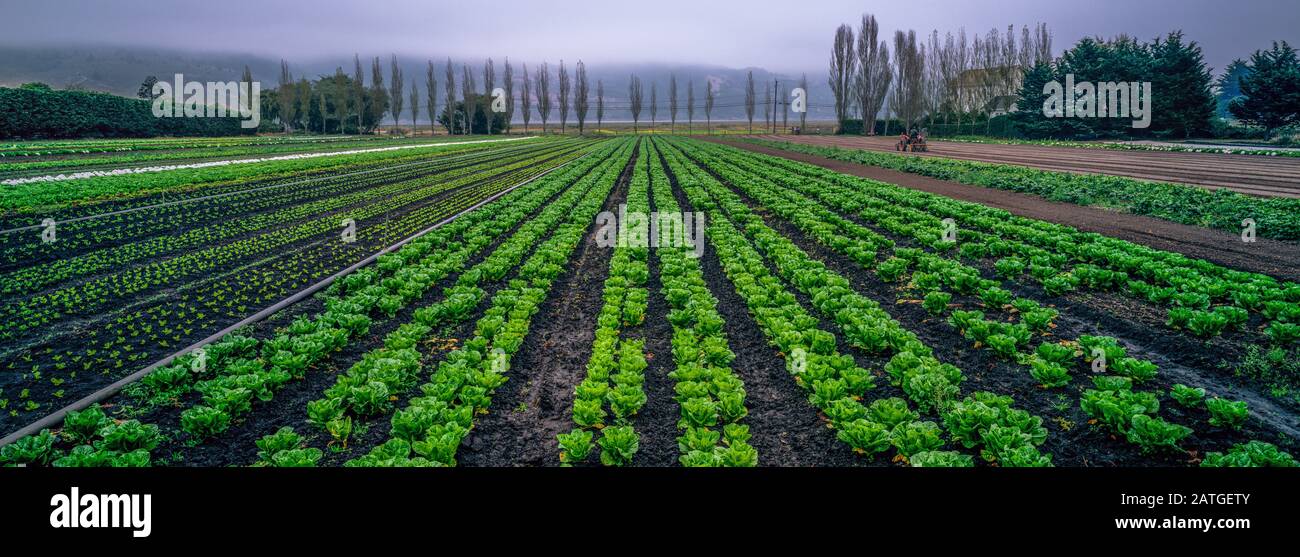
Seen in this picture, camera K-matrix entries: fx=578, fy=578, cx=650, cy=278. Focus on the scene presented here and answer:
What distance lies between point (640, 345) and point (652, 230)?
8.36 meters

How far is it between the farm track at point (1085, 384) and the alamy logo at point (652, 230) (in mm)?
4829

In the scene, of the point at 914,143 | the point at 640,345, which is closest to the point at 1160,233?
the point at 640,345

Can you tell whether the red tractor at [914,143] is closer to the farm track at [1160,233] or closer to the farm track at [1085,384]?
the farm track at [1160,233]

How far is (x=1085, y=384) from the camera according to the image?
6379 mm

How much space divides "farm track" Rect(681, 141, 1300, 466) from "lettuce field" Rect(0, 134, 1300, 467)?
1.3 inches

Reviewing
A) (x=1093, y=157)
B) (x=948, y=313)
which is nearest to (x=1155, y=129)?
(x=1093, y=157)

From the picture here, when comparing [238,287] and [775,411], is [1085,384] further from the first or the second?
[238,287]

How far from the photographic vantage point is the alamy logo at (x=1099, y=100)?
5266 centimetres

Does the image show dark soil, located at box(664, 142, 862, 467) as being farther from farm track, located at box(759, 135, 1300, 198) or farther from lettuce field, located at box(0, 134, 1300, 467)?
farm track, located at box(759, 135, 1300, 198)

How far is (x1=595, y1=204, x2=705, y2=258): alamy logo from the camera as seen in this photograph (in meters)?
13.8

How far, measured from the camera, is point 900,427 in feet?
16.8

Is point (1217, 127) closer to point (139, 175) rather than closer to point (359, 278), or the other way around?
point (359, 278)
